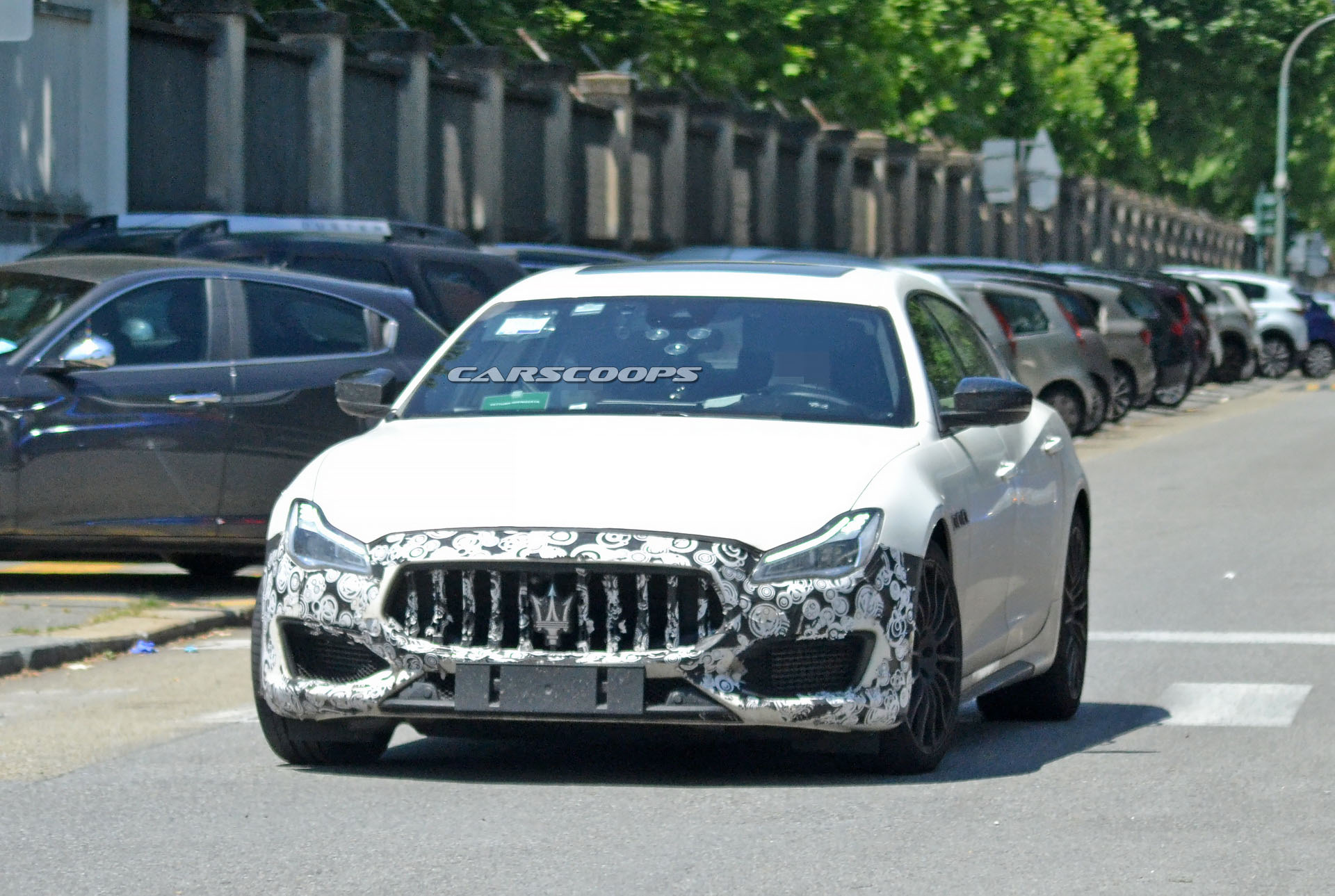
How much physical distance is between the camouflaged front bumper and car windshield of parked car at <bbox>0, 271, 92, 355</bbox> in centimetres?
520

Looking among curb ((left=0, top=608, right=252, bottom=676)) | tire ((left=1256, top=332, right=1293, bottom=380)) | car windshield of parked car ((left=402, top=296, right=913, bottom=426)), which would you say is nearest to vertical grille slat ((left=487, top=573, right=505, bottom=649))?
car windshield of parked car ((left=402, top=296, right=913, bottom=426))

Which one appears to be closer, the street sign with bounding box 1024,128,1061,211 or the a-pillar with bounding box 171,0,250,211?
the a-pillar with bounding box 171,0,250,211

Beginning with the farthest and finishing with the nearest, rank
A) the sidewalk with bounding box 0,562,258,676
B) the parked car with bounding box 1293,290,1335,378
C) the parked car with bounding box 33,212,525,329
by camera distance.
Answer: the parked car with bounding box 1293,290,1335,378, the parked car with bounding box 33,212,525,329, the sidewalk with bounding box 0,562,258,676

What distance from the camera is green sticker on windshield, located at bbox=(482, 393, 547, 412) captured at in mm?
7691

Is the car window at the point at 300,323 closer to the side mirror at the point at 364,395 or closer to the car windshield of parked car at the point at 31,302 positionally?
the car windshield of parked car at the point at 31,302

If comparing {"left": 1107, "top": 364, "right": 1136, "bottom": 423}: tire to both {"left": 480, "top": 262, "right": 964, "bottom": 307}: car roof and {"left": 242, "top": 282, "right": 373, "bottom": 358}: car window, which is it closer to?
{"left": 242, "top": 282, "right": 373, "bottom": 358}: car window

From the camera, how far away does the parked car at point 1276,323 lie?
45.2 m

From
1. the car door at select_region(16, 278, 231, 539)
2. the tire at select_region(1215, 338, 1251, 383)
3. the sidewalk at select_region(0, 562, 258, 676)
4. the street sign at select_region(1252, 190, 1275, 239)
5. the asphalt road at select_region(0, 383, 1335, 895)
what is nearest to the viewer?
the asphalt road at select_region(0, 383, 1335, 895)

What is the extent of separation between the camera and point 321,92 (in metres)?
26.9

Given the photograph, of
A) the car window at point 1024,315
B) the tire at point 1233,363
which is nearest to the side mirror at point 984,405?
the car window at point 1024,315

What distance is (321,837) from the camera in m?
6.25

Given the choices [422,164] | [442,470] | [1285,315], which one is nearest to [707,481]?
[442,470]

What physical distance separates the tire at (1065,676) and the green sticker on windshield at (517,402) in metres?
2.11

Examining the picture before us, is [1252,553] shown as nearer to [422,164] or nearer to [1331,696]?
[1331,696]
